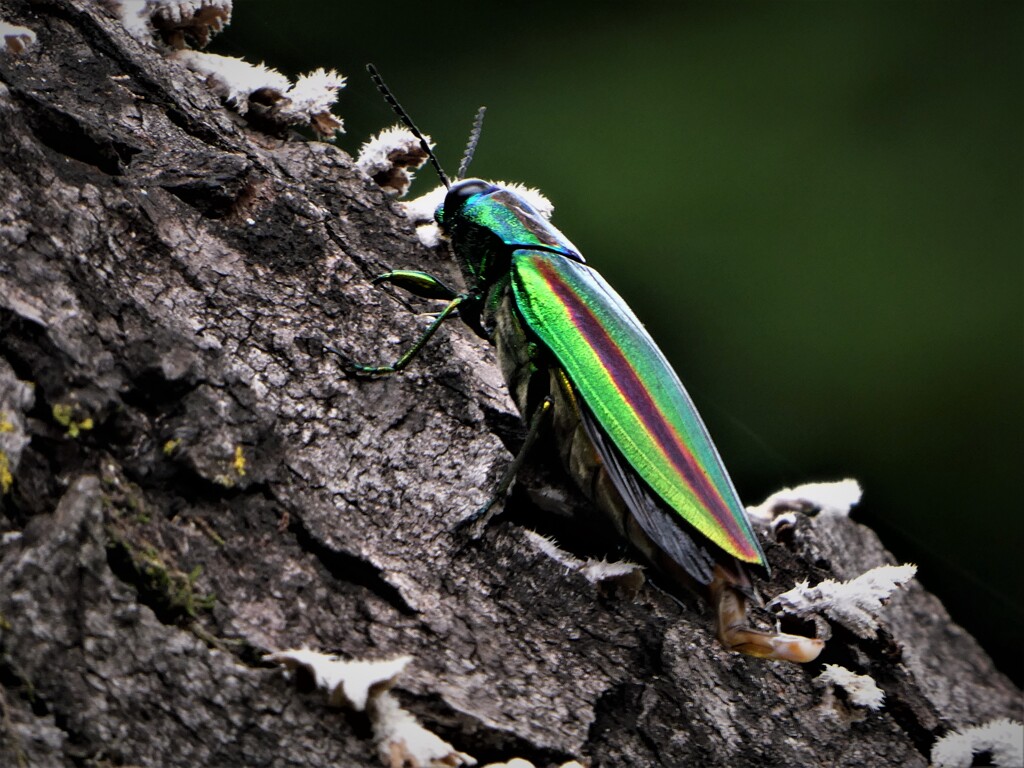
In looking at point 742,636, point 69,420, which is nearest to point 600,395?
point 742,636

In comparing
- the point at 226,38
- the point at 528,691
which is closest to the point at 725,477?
the point at 528,691

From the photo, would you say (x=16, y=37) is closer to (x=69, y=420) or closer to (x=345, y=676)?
(x=69, y=420)

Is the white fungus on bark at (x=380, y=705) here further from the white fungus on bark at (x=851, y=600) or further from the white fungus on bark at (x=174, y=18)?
the white fungus on bark at (x=174, y=18)

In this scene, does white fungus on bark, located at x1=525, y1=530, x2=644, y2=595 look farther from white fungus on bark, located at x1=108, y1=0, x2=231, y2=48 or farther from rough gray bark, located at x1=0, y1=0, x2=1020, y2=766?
white fungus on bark, located at x1=108, y1=0, x2=231, y2=48

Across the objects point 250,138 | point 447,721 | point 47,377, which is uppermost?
point 250,138

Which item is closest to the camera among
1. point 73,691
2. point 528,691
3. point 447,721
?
point 73,691

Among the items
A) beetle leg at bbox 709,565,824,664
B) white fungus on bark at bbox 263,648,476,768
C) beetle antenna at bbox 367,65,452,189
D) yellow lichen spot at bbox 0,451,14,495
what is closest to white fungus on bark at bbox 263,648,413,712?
white fungus on bark at bbox 263,648,476,768

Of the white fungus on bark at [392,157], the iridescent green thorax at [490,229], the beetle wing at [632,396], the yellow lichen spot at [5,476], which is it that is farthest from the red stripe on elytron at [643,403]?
the yellow lichen spot at [5,476]

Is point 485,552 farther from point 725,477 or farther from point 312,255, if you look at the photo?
point 312,255
